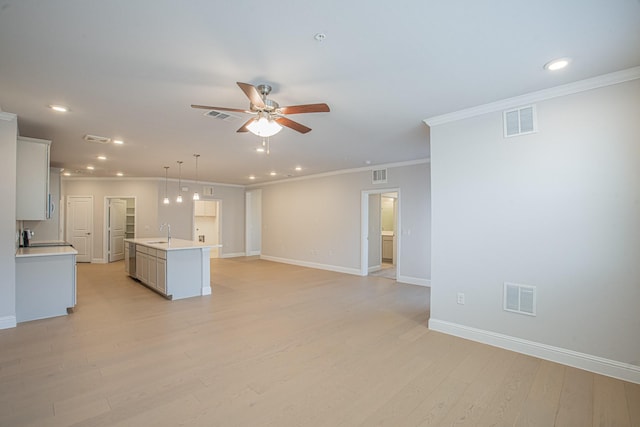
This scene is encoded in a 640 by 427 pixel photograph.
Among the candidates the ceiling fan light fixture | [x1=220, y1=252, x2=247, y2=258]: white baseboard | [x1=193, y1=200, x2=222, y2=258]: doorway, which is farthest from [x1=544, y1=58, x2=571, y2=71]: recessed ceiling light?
[x1=193, y1=200, x2=222, y2=258]: doorway

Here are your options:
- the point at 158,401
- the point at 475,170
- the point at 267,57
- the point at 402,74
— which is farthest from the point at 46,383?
the point at 475,170

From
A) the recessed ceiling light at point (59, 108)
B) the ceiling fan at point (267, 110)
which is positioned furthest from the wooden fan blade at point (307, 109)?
the recessed ceiling light at point (59, 108)

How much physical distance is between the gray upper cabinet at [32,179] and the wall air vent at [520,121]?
5840 mm

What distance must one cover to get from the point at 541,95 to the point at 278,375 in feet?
12.1

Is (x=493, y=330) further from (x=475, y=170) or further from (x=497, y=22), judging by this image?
Result: (x=497, y=22)

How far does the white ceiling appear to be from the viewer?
1.80 meters

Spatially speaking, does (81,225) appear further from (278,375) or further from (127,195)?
(278,375)

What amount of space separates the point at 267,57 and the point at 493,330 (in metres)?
3.53

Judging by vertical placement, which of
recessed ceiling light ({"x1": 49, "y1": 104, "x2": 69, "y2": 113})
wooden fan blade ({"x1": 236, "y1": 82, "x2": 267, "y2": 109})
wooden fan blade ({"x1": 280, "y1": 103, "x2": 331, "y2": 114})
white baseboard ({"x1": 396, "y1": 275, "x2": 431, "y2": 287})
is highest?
recessed ceiling light ({"x1": 49, "y1": 104, "x2": 69, "y2": 113})

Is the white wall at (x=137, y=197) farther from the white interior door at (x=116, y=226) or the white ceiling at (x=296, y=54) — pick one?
the white ceiling at (x=296, y=54)

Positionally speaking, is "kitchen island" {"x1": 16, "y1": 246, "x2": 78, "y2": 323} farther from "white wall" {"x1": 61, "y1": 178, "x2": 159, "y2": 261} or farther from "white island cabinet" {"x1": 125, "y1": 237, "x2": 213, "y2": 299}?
"white wall" {"x1": 61, "y1": 178, "x2": 159, "y2": 261}

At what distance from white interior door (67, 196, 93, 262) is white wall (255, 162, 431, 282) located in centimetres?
509

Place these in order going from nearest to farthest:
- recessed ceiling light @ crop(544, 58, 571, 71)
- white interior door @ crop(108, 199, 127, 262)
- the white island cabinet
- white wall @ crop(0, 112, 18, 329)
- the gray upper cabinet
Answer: recessed ceiling light @ crop(544, 58, 571, 71) → white wall @ crop(0, 112, 18, 329) → the gray upper cabinet → the white island cabinet → white interior door @ crop(108, 199, 127, 262)

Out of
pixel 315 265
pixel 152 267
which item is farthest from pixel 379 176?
pixel 152 267
